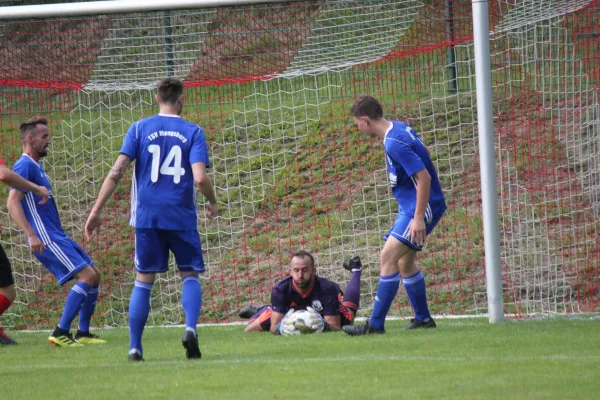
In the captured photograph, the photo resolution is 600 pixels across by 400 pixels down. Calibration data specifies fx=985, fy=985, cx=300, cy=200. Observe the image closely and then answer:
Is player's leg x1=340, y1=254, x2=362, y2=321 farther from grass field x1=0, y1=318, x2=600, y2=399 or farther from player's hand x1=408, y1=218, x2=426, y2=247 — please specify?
player's hand x1=408, y1=218, x2=426, y2=247

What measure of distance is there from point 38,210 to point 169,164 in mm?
2361

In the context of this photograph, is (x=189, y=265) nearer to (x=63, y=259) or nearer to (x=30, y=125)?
(x=63, y=259)

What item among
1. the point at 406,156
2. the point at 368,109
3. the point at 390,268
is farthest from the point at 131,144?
the point at 390,268

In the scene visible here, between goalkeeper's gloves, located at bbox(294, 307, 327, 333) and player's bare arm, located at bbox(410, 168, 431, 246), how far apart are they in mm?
1398

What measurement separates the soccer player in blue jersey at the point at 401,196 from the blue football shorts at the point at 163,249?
1867 millimetres

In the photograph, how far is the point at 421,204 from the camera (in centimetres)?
794

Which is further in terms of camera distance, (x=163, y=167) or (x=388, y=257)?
(x=388, y=257)

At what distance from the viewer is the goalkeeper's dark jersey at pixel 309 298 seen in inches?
357

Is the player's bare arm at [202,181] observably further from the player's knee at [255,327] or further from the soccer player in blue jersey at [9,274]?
the player's knee at [255,327]

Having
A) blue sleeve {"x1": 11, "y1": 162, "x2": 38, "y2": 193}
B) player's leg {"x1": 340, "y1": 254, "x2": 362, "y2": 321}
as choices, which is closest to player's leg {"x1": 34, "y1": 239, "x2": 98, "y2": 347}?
blue sleeve {"x1": 11, "y1": 162, "x2": 38, "y2": 193}

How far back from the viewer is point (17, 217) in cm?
863

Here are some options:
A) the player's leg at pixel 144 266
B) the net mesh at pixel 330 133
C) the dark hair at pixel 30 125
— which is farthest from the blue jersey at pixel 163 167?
the net mesh at pixel 330 133

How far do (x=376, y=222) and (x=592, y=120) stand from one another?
341 cm

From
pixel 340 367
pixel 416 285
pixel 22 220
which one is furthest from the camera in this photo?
pixel 416 285
